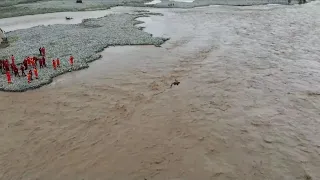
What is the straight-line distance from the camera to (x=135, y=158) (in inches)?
540

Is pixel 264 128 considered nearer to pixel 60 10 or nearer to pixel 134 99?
pixel 134 99

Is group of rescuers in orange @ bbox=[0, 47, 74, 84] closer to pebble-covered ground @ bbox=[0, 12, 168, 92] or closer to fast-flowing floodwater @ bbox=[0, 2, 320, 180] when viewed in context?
pebble-covered ground @ bbox=[0, 12, 168, 92]

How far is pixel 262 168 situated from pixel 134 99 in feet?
28.6

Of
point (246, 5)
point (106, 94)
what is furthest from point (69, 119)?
point (246, 5)

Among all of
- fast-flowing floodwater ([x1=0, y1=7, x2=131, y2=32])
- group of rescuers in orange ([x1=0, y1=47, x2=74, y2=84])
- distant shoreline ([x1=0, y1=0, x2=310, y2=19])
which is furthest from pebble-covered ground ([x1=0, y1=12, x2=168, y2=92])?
distant shoreline ([x1=0, y1=0, x2=310, y2=19])

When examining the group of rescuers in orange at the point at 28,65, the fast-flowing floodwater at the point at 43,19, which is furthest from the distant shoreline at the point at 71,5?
the group of rescuers in orange at the point at 28,65

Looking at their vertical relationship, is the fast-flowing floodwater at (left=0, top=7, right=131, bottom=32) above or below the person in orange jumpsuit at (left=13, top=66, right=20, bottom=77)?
above

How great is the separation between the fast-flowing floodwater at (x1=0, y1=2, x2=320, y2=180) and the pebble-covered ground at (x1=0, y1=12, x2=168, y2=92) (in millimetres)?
1026

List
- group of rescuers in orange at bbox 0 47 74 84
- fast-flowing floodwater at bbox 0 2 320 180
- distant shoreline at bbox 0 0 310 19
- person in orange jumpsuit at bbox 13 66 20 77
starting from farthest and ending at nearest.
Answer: distant shoreline at bbox 0 0 310 19 → person in orange jumpsuit at bbox 13 66 20 77 → group of rescuers in orange at bbox 0 47 74 84 → fast-flowing floodwater at bbox 0 2 320 180

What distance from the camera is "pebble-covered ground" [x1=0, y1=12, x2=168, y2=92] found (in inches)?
861

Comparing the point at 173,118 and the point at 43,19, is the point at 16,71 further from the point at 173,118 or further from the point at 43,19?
the point at 43,19

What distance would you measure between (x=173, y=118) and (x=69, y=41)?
16736mm

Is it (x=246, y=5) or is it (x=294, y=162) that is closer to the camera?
(x=294, y=162)

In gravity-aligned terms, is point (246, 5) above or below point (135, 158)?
above
